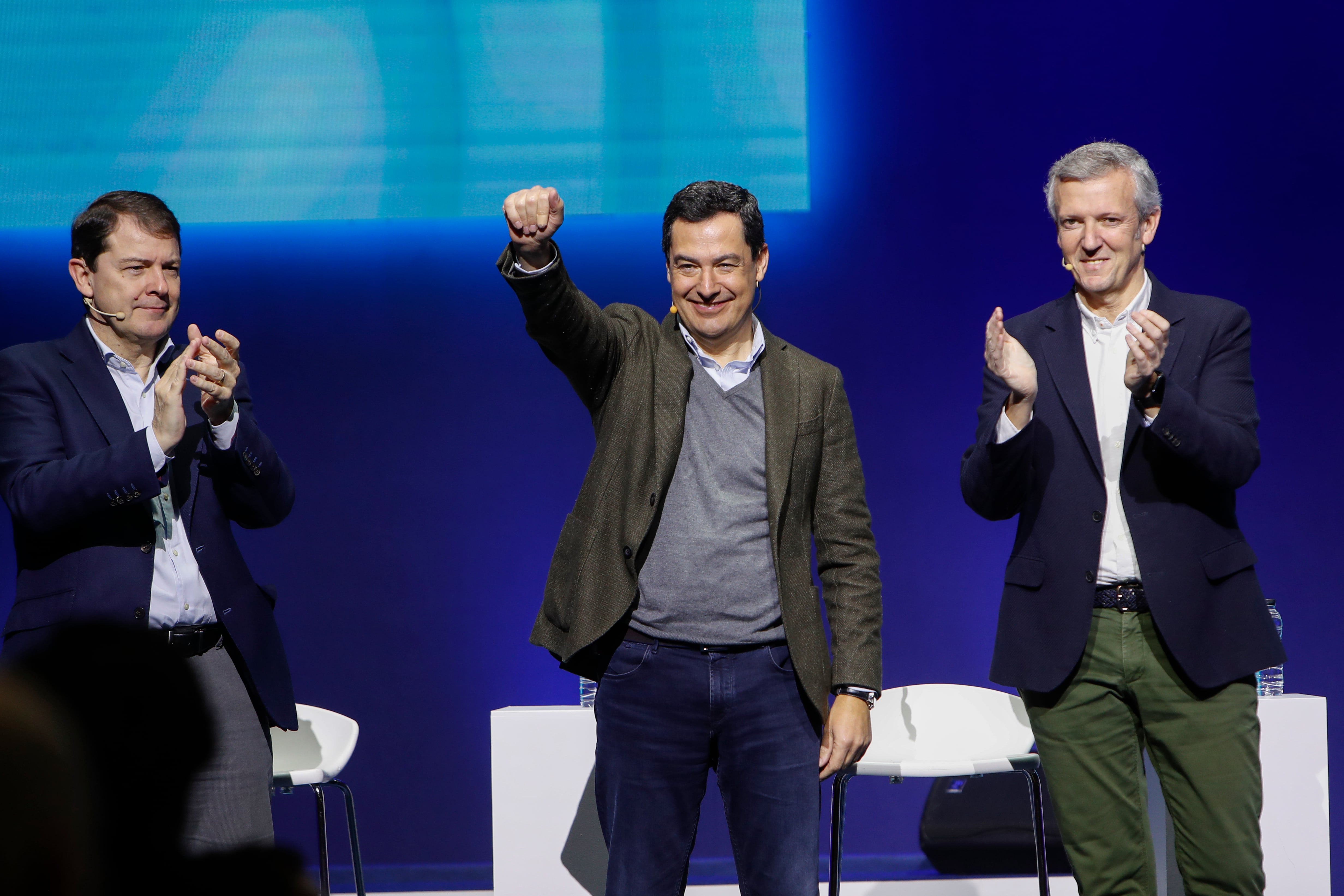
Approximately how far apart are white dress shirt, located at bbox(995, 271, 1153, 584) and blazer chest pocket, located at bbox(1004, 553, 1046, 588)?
0.34 ft

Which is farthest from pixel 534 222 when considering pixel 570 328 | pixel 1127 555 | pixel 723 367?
pixel 1127 555

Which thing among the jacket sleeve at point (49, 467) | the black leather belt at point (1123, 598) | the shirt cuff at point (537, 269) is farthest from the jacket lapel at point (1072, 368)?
the jacket sleeve at point (49, 467)

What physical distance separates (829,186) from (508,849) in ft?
7.58

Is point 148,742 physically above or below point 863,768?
above

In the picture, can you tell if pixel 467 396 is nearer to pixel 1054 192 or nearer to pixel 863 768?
pixel 863 768

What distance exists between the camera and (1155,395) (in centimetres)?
208

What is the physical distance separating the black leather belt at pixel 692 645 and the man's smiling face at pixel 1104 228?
38.9 inches

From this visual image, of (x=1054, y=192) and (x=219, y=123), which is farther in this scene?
(x=219, y=123)

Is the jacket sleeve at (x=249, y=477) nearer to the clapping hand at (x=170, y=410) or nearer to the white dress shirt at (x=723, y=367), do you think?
the clapping hand at (x=170, y=410)

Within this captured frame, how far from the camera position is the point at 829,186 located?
383 cm

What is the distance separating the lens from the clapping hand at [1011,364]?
215cm

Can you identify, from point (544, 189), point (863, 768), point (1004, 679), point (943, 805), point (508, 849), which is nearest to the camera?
point (544, 189)

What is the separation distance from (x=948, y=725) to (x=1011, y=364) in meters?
1.39

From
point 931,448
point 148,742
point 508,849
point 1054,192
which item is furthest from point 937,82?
point 148,742
